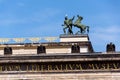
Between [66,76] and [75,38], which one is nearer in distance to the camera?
[66,76]

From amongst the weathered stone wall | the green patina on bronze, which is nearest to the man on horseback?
the green patina on bronze

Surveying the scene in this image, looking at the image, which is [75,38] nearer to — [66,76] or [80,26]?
[80,26]

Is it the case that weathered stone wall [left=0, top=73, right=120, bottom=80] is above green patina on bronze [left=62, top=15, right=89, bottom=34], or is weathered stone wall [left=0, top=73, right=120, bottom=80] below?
below

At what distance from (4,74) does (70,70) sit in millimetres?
5558

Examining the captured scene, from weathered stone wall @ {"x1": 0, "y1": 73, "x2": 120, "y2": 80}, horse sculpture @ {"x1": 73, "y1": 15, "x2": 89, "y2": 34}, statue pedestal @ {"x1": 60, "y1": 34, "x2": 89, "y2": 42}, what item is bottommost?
weathered stone wall @ {"x1": 0, "y1": 73, "x2": 120, "y2": 80}

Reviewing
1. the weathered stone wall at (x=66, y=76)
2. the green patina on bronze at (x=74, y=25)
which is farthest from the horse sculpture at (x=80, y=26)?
the weathered stone wall at (x=66, y=76)

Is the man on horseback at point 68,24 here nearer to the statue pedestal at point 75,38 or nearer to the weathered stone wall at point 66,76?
the statue pedestal at point 75,38

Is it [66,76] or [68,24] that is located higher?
[68,24]

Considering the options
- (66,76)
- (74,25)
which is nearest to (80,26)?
(74,25)

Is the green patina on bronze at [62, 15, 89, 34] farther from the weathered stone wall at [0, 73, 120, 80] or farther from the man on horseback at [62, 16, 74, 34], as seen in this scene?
the weathered stone wall at [0, 73, 120, 80]

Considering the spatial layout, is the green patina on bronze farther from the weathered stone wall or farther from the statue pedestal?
the weathered stone wall

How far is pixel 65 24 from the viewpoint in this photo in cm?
5078

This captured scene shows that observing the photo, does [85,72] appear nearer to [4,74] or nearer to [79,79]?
[79,79]

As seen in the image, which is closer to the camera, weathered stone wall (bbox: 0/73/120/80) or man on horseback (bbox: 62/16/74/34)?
weathered stone wall (bbox: 0/73/120/80)
